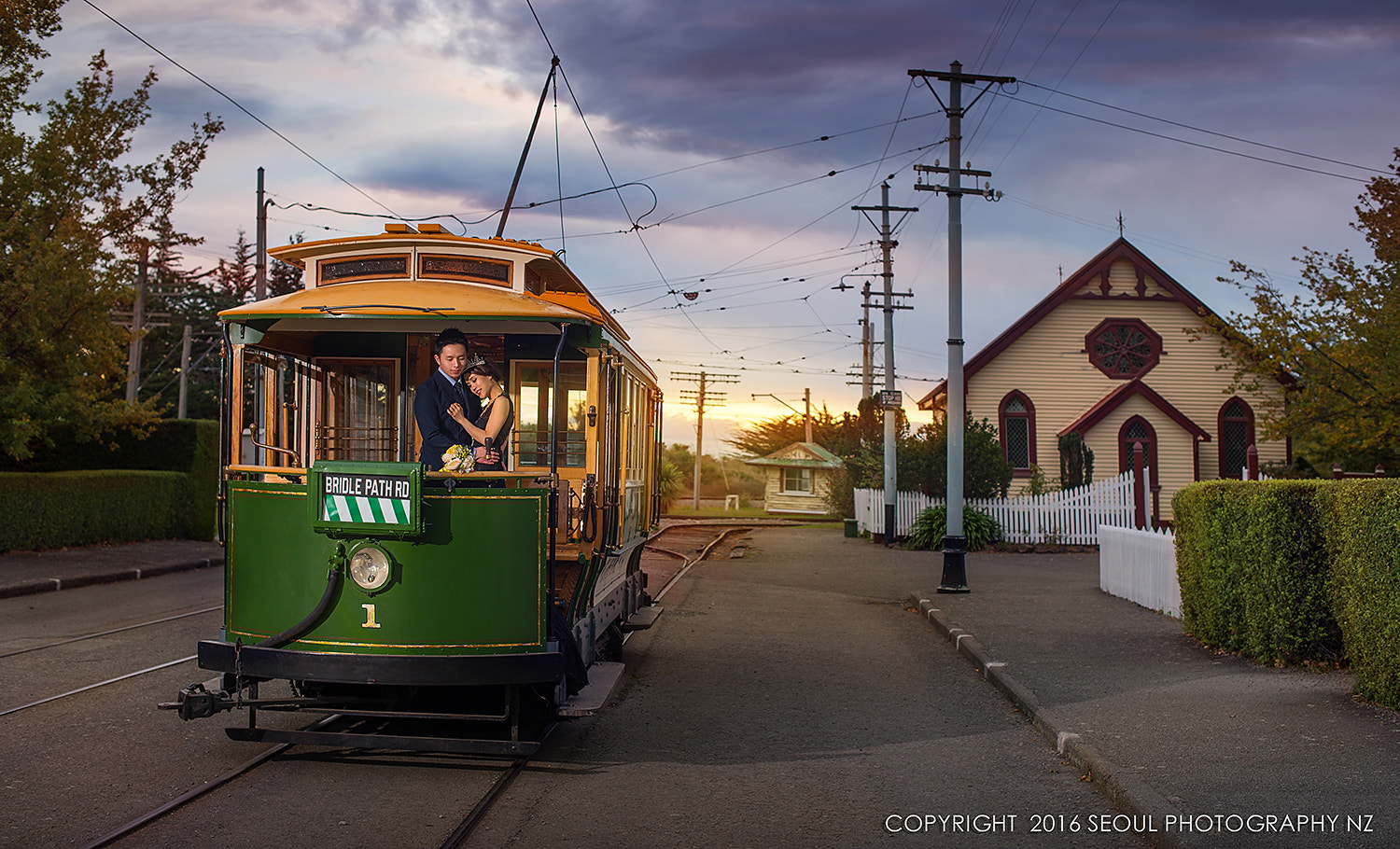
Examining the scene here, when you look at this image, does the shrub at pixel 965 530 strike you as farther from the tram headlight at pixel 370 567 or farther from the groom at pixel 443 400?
the tram headlight at pixel 370 567

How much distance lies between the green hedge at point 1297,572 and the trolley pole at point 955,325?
5.08 m

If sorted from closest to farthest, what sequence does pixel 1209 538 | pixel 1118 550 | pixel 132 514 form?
1. pixel 1209 538
2. pixel 1118 550
3. pixel 132 514

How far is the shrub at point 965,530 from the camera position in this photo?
92.4 feet

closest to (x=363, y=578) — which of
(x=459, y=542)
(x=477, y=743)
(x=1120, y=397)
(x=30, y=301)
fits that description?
(x=459, y=542)

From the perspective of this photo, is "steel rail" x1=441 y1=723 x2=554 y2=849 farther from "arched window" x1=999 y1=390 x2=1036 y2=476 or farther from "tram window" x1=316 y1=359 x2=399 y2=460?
"arched window" x1=999 y1=390 x2=1036 y2=476

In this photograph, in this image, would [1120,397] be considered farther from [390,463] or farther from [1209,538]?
[390,463]

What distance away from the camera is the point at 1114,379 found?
34.6 m

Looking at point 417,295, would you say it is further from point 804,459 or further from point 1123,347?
point 804,459

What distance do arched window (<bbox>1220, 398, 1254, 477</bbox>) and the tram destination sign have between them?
32.6 m

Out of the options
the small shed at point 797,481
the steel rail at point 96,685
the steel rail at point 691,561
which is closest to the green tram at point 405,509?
the steel rail at point 96,685

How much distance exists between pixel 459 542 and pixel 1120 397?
99.4ft

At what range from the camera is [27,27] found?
1958cm

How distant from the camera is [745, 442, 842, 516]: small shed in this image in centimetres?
5878

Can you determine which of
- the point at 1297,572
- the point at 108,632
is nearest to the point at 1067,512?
the point at 1297,572
